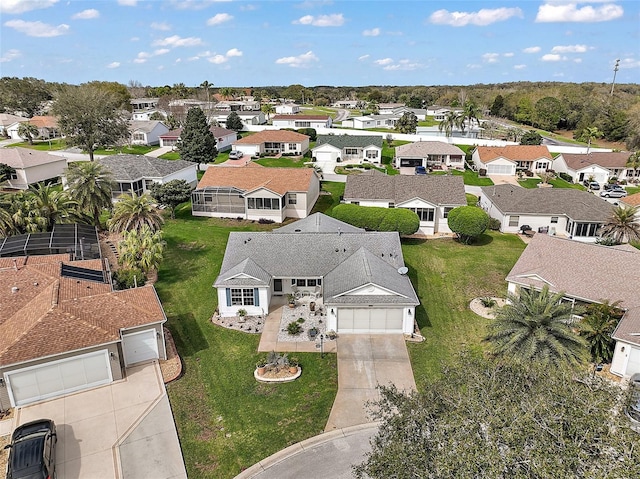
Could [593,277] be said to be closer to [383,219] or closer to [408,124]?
[383,219]

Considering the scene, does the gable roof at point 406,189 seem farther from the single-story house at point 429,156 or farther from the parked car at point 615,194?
the parked car at point 615,194

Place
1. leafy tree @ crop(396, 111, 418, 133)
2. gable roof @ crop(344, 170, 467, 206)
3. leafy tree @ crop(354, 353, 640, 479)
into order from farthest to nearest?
leafy tree @ crop(396, 111, 418, 133) → gable roof @ crop(344, 170, 467, 206) → leafy tree @ crop(354, 353, 640, 479)

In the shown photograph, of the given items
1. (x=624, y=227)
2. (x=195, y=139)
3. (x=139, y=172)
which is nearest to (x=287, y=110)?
(x=195, y=139)

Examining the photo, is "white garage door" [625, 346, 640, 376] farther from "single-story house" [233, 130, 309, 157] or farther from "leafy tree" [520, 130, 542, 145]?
"leafy tree" [520, 130, 542, 145]

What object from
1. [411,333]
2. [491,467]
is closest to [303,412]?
[411,333]

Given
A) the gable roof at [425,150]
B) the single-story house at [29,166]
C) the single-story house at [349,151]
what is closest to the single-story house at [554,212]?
the gable roof at [425,150]

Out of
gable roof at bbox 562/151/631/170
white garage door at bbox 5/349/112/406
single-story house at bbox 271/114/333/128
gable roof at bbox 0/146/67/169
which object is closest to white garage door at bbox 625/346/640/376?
white garage door at bbox 5/349/112/406
